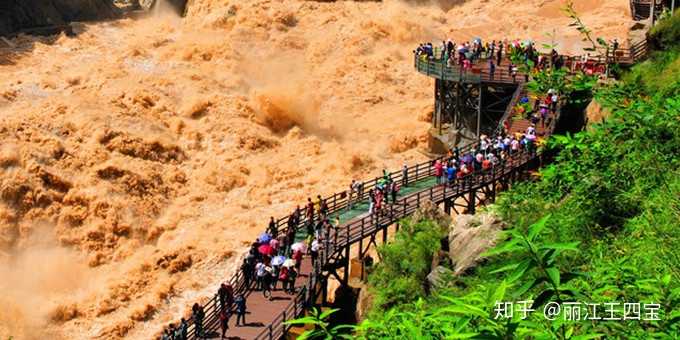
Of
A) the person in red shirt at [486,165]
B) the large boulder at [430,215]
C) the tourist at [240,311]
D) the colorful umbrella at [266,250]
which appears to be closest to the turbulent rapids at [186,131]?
the colorful umbrella at [266,250]

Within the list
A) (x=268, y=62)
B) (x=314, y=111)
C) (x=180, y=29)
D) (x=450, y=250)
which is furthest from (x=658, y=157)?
(x=180, y=29)

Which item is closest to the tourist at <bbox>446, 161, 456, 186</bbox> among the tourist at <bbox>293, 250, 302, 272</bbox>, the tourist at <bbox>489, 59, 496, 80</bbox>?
the tourist at <bbox>293, 250, 302, 272</bbox>

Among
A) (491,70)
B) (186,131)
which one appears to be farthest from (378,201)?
(186,131)

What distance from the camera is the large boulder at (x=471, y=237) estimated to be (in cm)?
1354

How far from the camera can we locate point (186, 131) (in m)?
31.0

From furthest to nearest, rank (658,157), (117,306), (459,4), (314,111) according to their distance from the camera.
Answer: (459,4), (314,111), (117,306), (658,157)

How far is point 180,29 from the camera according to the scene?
4266 cm

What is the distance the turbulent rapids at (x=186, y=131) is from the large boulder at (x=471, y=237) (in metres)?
8.67

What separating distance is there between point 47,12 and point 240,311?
34.9 m

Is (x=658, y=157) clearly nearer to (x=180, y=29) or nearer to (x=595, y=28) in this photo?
(x=595, y=28)

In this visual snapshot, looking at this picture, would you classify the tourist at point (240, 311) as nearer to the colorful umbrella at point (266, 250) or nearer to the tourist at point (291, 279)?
the tourist at point (291, 279)

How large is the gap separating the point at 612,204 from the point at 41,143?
2260 centimetres

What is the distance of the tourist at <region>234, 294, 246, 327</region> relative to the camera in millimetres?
15359

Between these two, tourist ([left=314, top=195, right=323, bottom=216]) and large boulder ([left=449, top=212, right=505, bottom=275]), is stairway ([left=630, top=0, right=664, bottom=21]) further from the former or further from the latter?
large boulder ([left=449, top=212, right=505, bottom=275])
